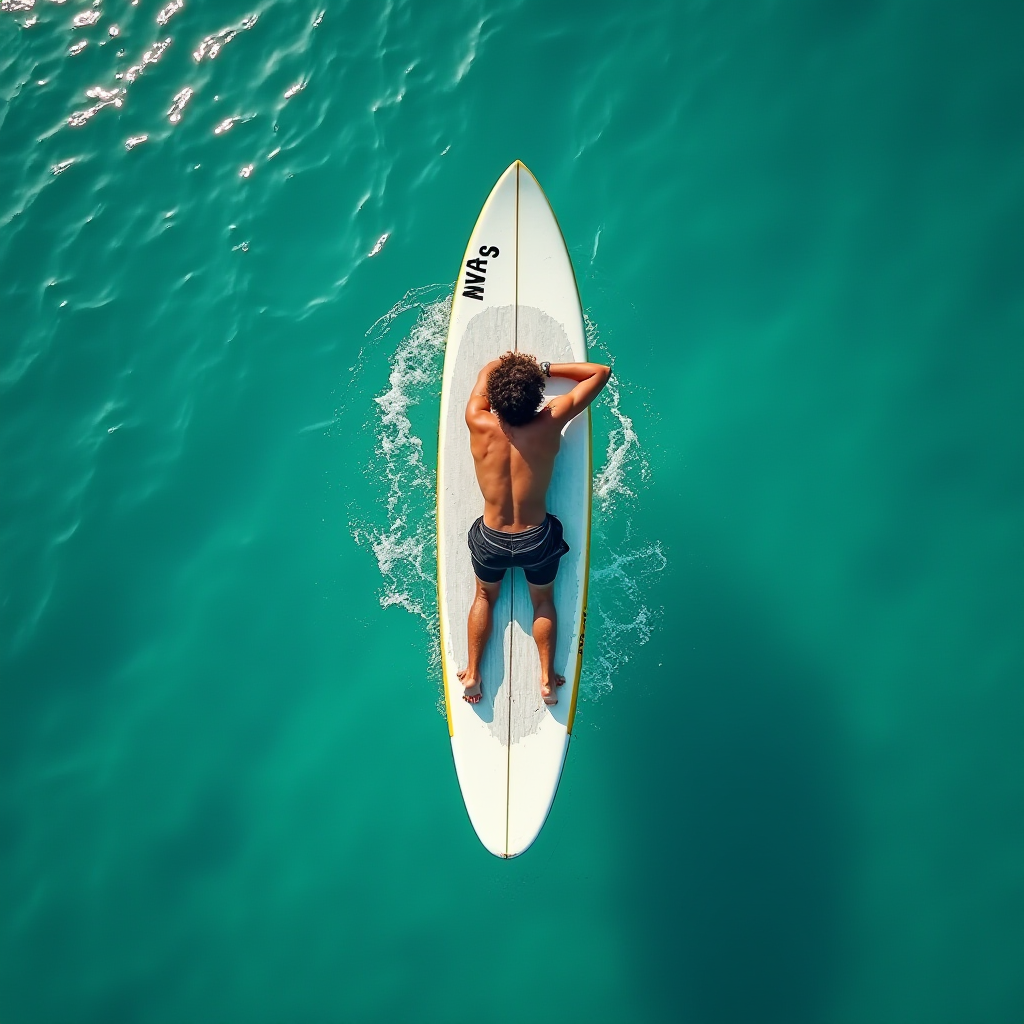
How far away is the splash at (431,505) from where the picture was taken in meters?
8.09

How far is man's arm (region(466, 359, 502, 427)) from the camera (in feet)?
22.8

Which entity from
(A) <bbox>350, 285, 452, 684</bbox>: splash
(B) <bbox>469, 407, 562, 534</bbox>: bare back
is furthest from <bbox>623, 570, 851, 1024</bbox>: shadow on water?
(A) <bbox>350, 285, 452, 684</bbox>: splash

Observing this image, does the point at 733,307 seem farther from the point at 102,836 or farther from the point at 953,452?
the point at 102,836

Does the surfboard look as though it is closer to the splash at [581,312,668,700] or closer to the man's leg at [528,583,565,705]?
the man's leg at [528,583,565,705]

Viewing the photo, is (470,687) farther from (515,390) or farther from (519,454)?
(515,390)

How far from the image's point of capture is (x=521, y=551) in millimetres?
6879

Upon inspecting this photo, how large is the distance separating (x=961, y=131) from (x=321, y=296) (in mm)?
7135

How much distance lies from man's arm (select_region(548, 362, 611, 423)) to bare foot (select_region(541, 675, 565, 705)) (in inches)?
91.4

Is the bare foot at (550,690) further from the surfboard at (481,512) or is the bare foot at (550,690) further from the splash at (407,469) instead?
the splash at (407,469)

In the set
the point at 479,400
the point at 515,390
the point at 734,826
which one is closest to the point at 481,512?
the point at 479,400

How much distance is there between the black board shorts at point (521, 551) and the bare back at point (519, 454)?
8cm

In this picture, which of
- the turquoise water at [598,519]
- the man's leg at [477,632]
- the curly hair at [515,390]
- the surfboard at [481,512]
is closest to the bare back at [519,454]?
the curly hair at [515,390]

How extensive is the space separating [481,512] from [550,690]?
5.87 feet

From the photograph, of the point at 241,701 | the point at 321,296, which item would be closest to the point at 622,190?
the point at 321,296
